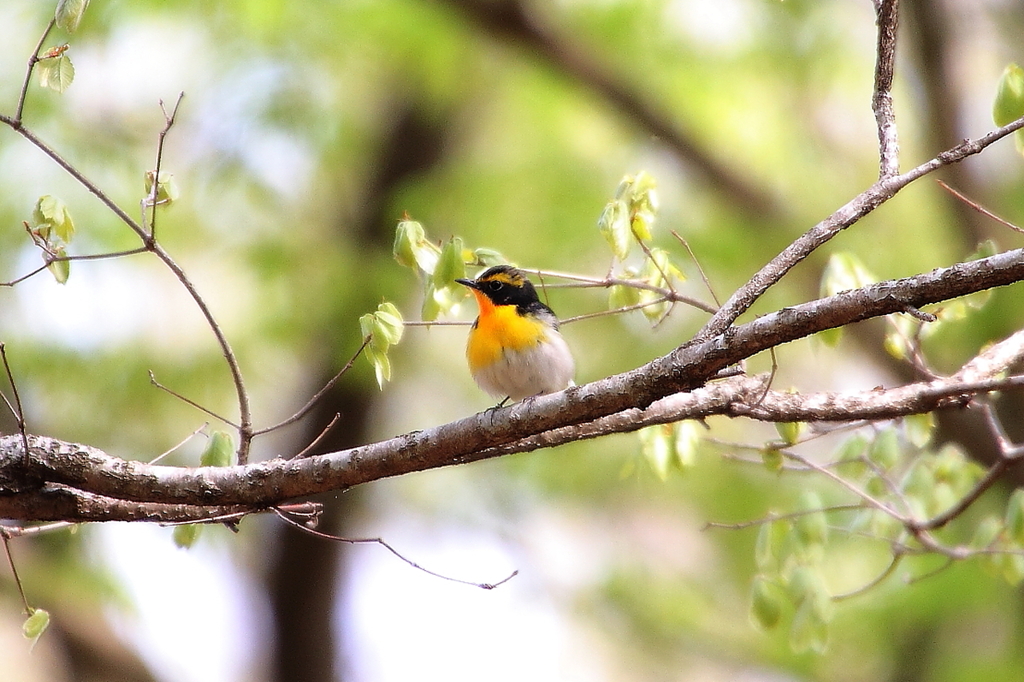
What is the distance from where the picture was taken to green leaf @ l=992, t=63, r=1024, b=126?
316cm

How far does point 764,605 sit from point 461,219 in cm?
413

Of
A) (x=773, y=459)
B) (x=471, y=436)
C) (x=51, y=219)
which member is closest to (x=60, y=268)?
(x=51, y=219)

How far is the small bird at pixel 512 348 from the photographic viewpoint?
185 inches

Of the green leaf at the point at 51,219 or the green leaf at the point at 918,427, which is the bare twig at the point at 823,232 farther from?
the green leaf at the point at 51,219

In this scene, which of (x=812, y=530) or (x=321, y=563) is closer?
(x=812, y=530)

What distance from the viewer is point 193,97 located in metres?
8.16

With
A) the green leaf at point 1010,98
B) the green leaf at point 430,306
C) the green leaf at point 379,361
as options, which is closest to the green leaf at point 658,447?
the green leaf at point 430,306

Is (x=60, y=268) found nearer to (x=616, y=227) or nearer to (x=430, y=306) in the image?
(x=430, y=306)

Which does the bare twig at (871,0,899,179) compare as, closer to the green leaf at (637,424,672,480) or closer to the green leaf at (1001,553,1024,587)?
the green leaf at (637,424,672,480)

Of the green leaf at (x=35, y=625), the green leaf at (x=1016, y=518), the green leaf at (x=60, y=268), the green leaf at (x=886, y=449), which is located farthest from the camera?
the green leaf at (x=886, y=449)

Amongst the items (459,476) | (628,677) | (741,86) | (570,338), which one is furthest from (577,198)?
(628,677)

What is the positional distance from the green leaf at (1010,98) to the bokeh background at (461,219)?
314cm

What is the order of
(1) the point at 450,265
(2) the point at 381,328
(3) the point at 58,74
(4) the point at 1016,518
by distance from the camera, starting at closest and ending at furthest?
1. (3) the point at 58,74
2. (2) the point at 381,328
3. (1) the point at 450,265
4. (4) the point at 1016,518

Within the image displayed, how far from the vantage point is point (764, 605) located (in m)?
3.99
